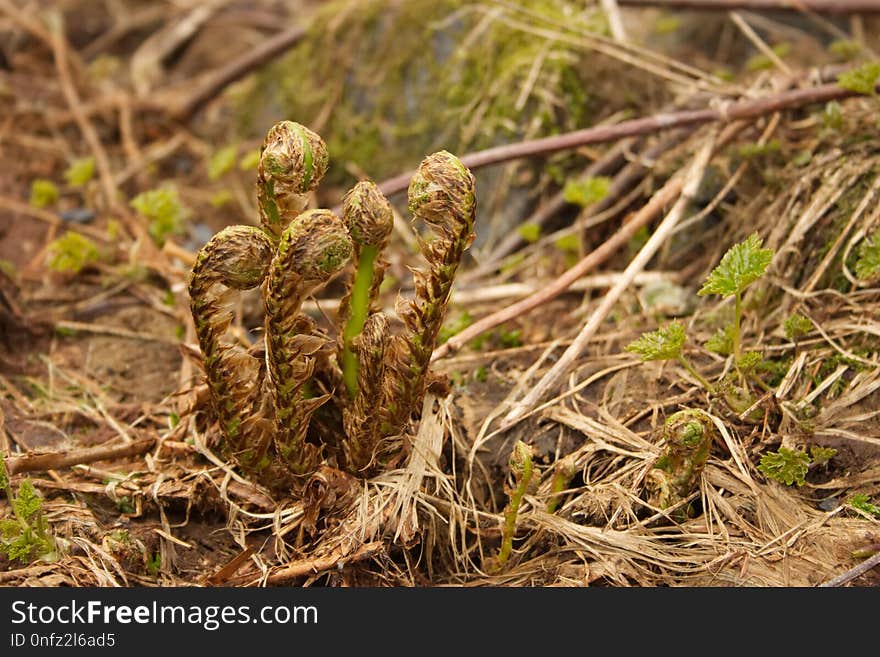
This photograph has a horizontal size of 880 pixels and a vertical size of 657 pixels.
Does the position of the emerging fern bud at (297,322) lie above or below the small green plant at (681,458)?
above

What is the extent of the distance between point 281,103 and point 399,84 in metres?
0.64

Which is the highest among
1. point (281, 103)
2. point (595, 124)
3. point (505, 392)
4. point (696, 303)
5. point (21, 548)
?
point (281, 103)

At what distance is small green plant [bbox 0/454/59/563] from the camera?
190 cm

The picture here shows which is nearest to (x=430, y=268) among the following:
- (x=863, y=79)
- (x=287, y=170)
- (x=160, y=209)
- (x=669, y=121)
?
(x=287, y=170)

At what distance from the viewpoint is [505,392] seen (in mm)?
2582

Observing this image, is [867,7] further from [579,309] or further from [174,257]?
[174,257]

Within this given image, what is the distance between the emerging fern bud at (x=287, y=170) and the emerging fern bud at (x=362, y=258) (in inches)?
3.8

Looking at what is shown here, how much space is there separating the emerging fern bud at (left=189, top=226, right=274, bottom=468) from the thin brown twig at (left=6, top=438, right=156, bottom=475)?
11.4 inches

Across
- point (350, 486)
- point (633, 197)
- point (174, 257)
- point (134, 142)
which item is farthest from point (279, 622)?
point (134, 142)

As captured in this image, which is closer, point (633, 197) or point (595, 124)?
point (633, 197)

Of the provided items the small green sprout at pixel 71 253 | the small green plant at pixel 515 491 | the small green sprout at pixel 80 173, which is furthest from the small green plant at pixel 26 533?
the small green sprout at pixel 80 173

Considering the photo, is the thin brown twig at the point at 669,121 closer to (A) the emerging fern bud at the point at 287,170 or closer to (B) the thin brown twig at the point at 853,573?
(A) the emerging fern bud at the point at 287,170

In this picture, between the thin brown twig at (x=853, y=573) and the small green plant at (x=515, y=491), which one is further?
the small green plant at (x=515, y=491)

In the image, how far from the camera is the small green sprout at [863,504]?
2.03 m
